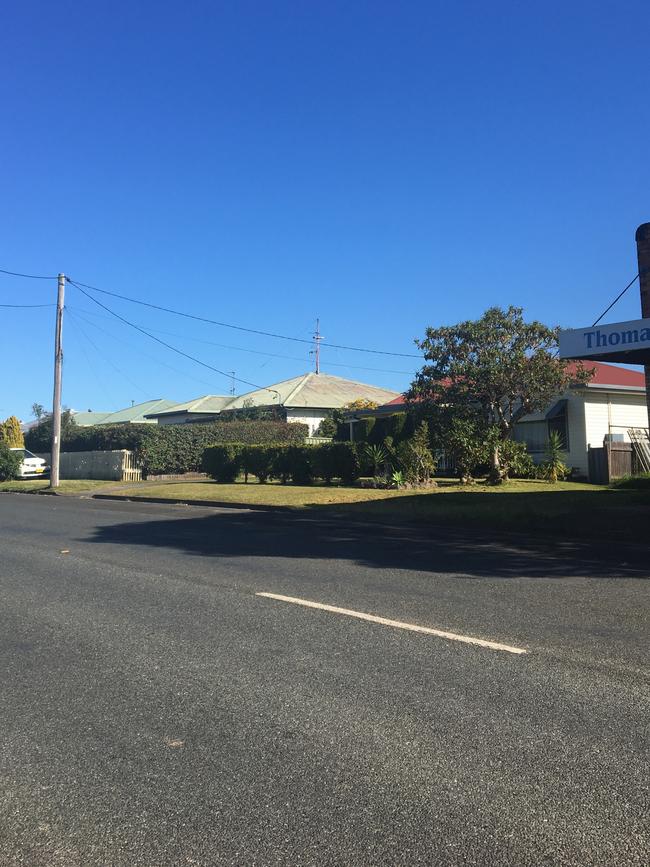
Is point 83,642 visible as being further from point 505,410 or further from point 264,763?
point 505,410

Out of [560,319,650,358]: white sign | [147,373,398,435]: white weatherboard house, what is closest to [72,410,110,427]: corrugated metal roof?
[147,373,398,435]: white weatherboard house

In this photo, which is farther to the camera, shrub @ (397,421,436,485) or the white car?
the white car

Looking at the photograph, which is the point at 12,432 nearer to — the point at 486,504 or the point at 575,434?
the point at 575,434

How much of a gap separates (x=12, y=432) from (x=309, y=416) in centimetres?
2000

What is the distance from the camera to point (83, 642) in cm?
598

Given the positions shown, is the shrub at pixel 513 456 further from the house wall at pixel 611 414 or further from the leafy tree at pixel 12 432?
the leafy tree at pixel 12 432

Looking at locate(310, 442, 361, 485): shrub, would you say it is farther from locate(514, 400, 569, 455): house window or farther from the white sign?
the white sign

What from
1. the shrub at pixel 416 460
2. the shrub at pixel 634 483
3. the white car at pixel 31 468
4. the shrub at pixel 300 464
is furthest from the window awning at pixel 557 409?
the white car at pixel 31 468

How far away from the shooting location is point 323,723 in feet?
13.5

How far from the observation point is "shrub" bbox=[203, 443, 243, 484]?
29938 millimetres

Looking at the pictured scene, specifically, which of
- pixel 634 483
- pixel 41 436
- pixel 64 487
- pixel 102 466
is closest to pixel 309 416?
pixel 102 466

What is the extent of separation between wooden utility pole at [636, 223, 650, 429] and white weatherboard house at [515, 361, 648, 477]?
29.1 feet

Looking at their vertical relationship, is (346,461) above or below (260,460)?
below

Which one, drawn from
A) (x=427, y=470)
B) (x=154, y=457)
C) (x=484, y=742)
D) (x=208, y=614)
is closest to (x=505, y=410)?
(x=427, y=470)
